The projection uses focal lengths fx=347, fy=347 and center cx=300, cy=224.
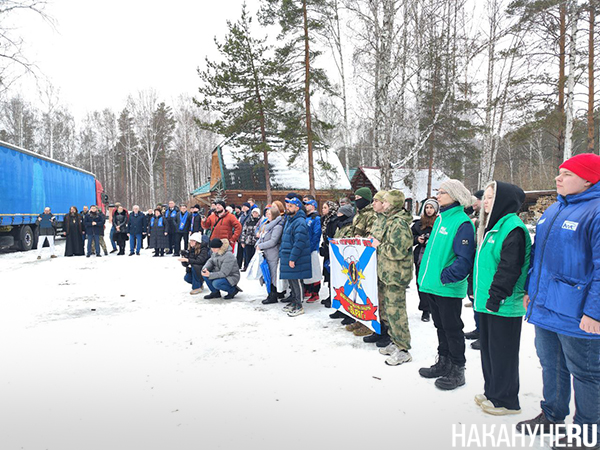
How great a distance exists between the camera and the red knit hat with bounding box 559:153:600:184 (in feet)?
7.27

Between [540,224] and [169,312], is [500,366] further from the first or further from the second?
[169,312]

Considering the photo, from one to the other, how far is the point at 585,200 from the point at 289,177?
74.0 ft

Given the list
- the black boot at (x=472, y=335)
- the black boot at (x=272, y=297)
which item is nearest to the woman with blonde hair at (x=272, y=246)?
the black boot at (x=272, y=297)

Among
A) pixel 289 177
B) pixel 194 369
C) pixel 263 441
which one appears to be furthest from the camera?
pixel 289 177

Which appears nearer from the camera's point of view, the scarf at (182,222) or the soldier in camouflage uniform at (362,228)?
the soldier in camouflage uniform at (362,228)

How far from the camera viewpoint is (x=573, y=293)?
2.20 metres

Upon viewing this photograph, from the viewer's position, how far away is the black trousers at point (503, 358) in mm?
2676

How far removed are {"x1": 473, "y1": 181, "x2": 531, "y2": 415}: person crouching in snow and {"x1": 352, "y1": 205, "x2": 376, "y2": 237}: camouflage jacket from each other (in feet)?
6.41

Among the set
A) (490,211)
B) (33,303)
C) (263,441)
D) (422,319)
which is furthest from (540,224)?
(33,303)

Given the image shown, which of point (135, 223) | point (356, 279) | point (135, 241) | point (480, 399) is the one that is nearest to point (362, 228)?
point (356, 279)

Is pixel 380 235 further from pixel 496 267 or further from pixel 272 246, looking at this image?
pixel 272 246

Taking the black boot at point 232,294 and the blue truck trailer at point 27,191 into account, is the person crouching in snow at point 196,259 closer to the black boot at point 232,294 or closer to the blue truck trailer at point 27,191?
the black boot at point 232,294

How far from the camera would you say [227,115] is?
16.9 metres

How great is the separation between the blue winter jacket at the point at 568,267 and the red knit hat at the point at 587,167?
0.23 ft
